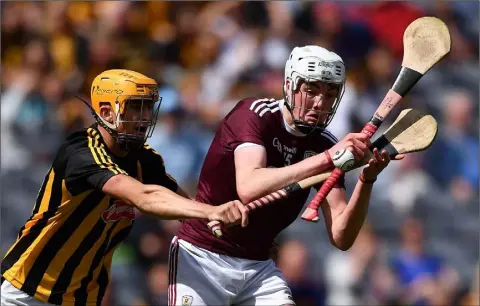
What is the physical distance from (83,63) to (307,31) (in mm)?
2390

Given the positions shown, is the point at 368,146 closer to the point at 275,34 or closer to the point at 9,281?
the point at 9,281

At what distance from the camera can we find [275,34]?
419 inches

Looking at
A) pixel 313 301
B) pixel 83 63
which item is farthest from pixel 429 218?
pixel 83 63

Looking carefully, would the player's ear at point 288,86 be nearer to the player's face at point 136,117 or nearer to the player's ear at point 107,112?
the player's face at point 136,117

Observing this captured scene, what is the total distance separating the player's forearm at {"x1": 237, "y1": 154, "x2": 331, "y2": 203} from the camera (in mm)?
5102

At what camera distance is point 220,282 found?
18.1 feet

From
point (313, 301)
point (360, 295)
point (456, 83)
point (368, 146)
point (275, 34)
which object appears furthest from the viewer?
point (456, 83)

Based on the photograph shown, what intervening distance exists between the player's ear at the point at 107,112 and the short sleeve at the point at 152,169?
344 mm

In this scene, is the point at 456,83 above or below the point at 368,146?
below

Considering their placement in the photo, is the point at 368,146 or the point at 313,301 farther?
the point at 313,301

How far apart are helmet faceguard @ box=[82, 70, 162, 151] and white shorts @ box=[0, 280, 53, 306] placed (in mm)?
932

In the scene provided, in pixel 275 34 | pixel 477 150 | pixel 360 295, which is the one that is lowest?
pixel 360 295

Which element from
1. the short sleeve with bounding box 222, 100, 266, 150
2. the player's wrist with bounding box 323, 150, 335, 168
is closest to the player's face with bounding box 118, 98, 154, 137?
the short sleeve with bounding box 222, 100, 266, 150

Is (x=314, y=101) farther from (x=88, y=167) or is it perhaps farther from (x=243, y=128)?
(x=88, y=167)
